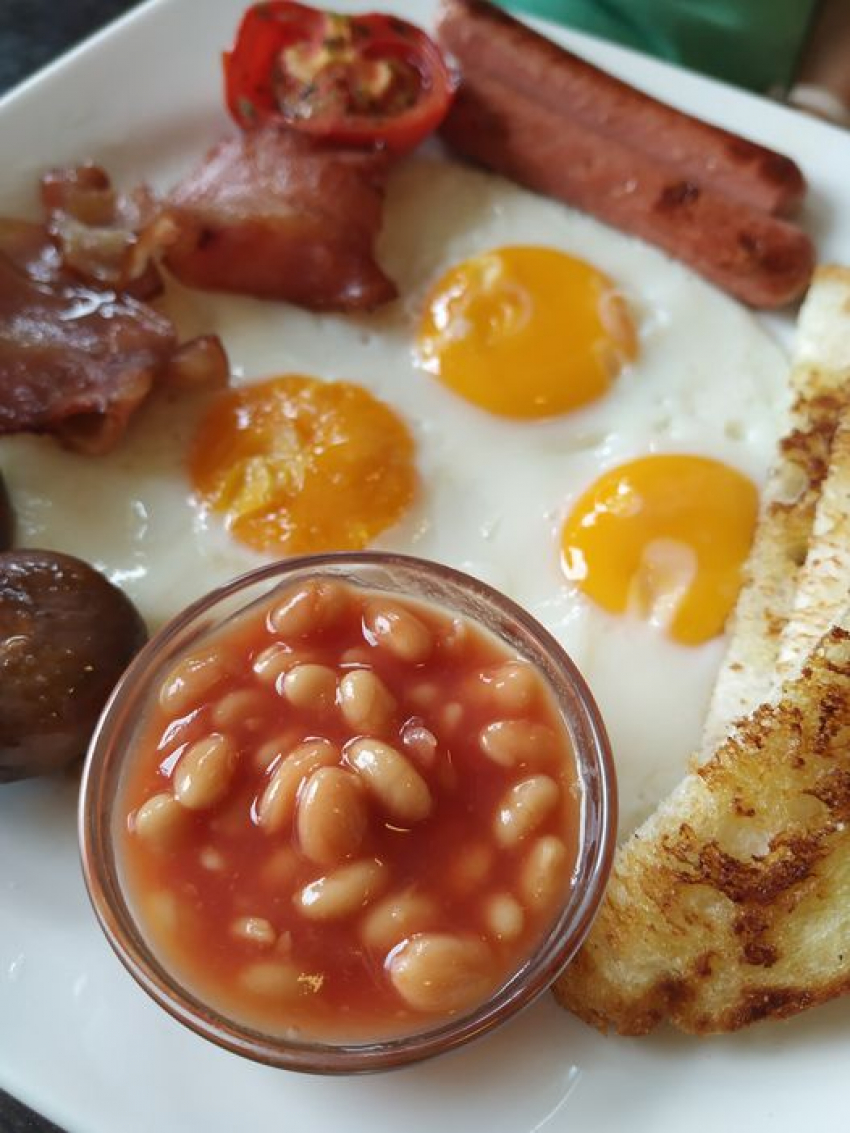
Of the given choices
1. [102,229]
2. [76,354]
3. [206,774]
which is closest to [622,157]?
[102,229]

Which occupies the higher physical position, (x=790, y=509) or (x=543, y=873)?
(x=790, y=509)

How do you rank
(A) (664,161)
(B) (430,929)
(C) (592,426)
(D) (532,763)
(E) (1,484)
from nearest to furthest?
1. (B) (430,929)
2. (D) (532,763)
3. (E) (1,484)
4. (C) (592,426)
5. (A) (664,161)

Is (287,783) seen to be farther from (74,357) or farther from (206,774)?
(74,357)

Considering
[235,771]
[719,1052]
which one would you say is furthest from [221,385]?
[719,1052]

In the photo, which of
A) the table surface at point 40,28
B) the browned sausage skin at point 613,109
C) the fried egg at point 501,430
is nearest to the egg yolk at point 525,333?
the fried egg at point 501,430

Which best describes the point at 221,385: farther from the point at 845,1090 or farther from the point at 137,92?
the point at 845,1090

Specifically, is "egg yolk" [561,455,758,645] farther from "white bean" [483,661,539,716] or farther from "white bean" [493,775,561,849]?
"white bean" [493,775,561,849]
